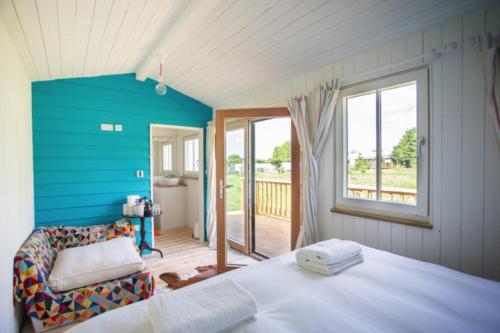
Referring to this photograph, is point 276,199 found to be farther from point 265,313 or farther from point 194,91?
point 265,313

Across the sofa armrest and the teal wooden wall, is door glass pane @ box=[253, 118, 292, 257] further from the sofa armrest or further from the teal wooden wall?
the sofa armrest

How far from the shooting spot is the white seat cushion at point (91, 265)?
212cm

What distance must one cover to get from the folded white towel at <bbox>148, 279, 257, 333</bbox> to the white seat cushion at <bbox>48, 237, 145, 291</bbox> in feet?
5.06

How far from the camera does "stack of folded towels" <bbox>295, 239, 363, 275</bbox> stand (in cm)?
146

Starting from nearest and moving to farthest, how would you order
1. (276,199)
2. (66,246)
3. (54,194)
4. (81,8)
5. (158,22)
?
(81,8) < (158,22) < (66,246) < (54,194) < (276,199)

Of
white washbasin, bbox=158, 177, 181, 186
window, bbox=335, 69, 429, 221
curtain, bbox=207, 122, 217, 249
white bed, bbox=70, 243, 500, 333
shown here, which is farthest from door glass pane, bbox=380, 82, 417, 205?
white washbasin, bbox=158, 177, 181, 186

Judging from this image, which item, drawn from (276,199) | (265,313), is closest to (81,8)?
(265,313)

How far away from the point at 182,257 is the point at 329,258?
2.81 meters

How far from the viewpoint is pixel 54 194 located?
3133mm

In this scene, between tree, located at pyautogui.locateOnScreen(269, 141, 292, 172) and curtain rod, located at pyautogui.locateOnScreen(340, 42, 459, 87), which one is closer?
curtain rod, located at pyautogui.locateOnScreen(340, 42, 459, 87)

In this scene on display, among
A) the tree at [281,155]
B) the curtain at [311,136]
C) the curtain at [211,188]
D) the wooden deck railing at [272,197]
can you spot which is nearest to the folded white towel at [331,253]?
the curtain at [311,136]

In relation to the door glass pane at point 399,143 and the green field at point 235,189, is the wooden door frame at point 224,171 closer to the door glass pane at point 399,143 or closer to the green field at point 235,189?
the green field at point 235,189

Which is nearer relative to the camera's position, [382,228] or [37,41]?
[37,41]

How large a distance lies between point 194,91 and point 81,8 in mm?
2385
